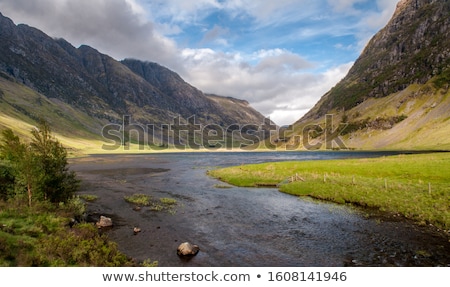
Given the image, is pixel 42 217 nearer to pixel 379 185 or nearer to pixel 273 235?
pixel 273 235

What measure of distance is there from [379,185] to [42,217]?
148ft

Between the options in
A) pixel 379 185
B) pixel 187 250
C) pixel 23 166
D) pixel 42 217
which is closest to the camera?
pixel 187 250

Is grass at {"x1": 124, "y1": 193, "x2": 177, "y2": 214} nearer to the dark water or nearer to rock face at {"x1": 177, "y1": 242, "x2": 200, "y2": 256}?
the dark water

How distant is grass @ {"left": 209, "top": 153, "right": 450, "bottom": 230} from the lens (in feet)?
109

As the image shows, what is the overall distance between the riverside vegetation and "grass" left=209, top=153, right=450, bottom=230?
32.6 m

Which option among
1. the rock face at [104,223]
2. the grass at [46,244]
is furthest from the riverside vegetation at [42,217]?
the rock face at [104,223]

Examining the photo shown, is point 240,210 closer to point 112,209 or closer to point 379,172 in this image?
point 112,209

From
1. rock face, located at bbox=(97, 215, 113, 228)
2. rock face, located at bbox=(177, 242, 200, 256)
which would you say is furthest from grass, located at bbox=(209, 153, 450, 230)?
rock face, located at bbox=(97, 215, 113, 228)

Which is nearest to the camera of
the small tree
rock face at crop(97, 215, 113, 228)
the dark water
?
the dark water

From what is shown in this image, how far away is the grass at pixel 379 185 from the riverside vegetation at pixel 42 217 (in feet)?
107

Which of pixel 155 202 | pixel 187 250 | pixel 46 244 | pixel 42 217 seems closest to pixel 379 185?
pixel 187 250

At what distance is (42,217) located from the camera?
2627 centimetres

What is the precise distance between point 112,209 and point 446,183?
4816cm

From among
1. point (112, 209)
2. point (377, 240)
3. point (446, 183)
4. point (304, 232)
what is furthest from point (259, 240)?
point (446, 183)
